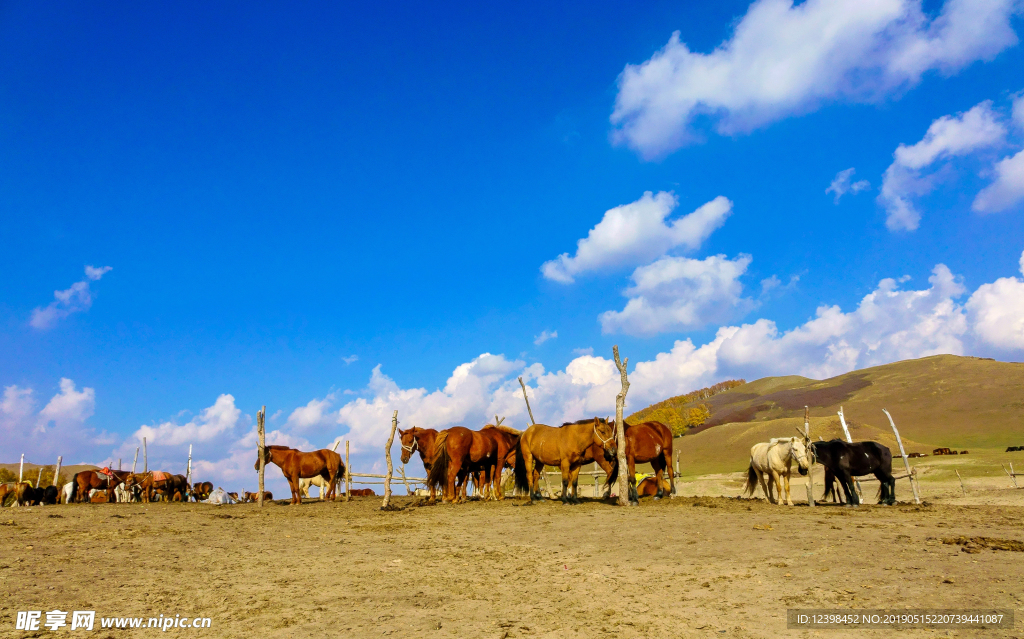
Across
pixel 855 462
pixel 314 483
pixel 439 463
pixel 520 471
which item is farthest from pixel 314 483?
pixel 855 462

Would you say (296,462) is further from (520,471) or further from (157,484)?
(157,484)

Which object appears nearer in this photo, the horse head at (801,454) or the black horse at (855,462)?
the horse head at (801,454)

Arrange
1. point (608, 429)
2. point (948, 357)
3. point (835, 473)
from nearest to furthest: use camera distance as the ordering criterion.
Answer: point (835, 473) → point (608, 429) → point (948, 357)

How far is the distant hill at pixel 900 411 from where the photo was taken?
5325 centimetres

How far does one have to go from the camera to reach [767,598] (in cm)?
631

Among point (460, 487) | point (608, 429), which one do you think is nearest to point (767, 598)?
point (608, 429)

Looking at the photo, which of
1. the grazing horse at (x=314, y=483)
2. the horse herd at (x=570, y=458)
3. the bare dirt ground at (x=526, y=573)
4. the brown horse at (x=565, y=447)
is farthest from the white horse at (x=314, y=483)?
the bare dirt ground at (x=526, y=573)

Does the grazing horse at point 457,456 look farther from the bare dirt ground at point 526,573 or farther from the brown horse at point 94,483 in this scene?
the brown horse at point 94,483

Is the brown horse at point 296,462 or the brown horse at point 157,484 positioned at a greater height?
the brown horse at point 296,462

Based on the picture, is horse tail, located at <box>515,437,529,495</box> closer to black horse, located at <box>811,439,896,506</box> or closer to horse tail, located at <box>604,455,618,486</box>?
horse tail, located at <box>604,455,618,486</box>

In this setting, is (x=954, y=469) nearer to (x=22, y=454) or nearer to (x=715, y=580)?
(x=715, y=580)

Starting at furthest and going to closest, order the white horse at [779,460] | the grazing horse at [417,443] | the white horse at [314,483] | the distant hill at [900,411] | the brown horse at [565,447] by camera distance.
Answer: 1. the distant hill at [900,411]
2. the white horse at [314,483]
3. the grazing horse at [417,443]
4. the brown horse at [565,447]
5. the white horse at [779,460]

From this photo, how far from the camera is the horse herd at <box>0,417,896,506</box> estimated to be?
1548 cm

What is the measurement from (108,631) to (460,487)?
45.8ft
